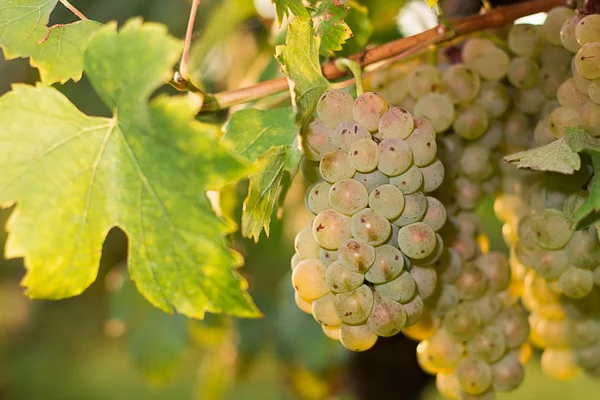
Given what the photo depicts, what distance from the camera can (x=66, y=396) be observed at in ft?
20.4

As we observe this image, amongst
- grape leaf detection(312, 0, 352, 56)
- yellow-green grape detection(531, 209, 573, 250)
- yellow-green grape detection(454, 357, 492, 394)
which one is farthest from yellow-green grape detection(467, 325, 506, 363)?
grape leaf detection(312, 0, 352, 56)

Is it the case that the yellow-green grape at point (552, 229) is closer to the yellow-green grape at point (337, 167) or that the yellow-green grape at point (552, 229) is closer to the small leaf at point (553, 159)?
the small leaf at point (553, 159)

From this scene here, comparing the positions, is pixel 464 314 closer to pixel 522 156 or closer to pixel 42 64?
pixel 522 156

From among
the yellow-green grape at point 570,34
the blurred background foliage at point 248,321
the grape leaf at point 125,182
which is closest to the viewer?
the grape leaf at point 125,182

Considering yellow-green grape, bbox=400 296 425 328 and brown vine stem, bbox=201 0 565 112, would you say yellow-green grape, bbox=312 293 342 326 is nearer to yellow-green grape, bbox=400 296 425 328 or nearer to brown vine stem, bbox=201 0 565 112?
yellow-green grape, bbox=400 296 425 328

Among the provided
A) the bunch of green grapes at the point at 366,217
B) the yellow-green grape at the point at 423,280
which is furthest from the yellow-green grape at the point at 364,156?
the yellow-green grape at the point at 423,280

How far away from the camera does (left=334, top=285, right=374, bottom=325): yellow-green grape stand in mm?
516

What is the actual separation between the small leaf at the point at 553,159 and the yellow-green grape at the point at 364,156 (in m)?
0.11

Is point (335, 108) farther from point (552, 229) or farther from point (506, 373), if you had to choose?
point (506, 373)

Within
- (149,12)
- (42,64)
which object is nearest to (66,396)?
(149,12)

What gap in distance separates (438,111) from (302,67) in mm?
173

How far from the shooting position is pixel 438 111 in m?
0.65

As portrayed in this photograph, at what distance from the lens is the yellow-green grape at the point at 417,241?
20.5 inches

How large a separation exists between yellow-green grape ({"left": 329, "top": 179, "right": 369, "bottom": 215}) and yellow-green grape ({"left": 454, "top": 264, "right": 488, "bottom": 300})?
0.19m
